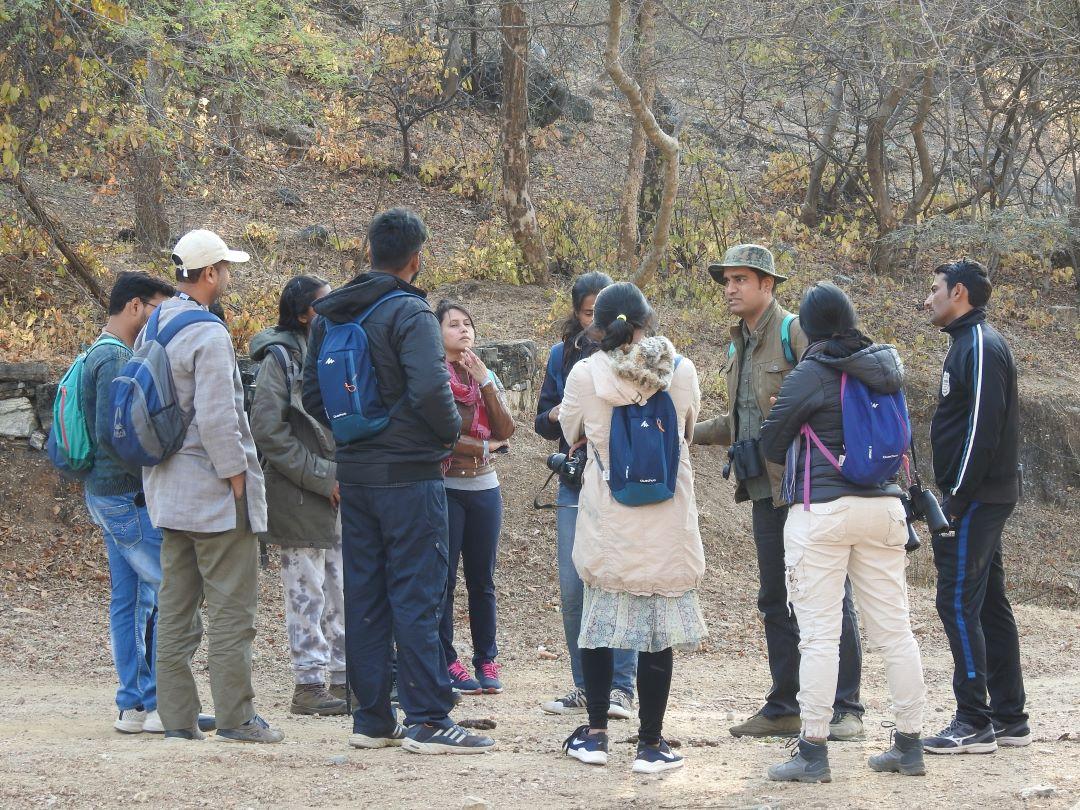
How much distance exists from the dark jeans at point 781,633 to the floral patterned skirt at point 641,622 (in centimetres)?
83

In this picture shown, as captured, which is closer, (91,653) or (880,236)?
(91,653)

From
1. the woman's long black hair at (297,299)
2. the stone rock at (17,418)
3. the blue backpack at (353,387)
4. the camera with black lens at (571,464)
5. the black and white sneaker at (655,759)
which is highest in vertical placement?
the woman's long black hair at (297,299)

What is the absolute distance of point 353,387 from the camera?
451 cm

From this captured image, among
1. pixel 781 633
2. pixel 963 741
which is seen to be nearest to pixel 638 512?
pixel 781 633

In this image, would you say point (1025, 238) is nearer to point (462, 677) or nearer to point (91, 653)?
point (462, 677)

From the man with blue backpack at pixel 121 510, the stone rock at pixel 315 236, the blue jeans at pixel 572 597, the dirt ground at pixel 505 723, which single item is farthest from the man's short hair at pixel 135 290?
the stone rock at pixel 315 236

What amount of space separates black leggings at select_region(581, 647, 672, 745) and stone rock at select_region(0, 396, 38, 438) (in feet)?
18.8

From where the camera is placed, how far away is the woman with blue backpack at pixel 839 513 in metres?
4.32

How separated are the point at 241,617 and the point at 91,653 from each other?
2.56 meters

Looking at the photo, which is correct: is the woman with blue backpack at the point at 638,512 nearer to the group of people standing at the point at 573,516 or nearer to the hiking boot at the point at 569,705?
the group of people standing at the point at 573,516

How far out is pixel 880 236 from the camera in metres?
17.0

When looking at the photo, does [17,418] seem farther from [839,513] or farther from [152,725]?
[839,513]

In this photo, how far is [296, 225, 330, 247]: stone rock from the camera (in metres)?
13.8

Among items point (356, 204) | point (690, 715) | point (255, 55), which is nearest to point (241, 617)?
point (690, 715)
